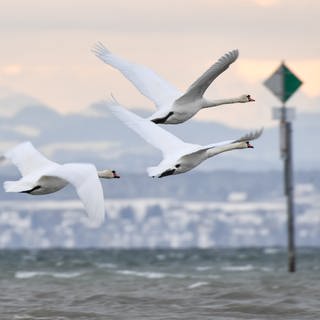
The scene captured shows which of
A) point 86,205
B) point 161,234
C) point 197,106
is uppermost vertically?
point 161,234

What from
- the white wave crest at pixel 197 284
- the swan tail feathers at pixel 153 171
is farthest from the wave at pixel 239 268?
the swan tail feathers at pixel 153 171

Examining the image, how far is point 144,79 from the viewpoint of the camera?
31547 millimetres

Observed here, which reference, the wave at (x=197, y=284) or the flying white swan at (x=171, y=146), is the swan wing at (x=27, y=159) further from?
the wave at (x=197, y=284)

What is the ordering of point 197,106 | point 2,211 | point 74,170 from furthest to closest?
point 2,211 → point 197,106 → point 74,170

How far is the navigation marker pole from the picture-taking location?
47.1 meters

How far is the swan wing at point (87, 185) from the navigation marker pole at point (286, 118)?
68.5ft

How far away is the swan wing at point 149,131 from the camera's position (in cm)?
2881

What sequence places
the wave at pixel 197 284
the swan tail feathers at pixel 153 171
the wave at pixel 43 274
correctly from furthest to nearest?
the wave at pixel 43 274 < the wave at pixel 197 284 < the swan tail feathers at pixel 153 171

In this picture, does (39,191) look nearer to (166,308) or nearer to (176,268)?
(166,308)

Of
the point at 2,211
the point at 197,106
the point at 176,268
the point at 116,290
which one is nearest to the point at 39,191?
the point at 197,106

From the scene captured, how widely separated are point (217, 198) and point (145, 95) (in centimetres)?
16949

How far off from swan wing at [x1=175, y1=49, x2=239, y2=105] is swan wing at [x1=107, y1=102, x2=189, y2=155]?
31.5 inches

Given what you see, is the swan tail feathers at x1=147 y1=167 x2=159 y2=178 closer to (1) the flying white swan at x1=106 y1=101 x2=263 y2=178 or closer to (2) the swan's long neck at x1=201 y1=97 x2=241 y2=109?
(1) the flying white swan at x1=106 y1=101 x2=263 y2=178

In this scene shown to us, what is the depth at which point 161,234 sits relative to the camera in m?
196
